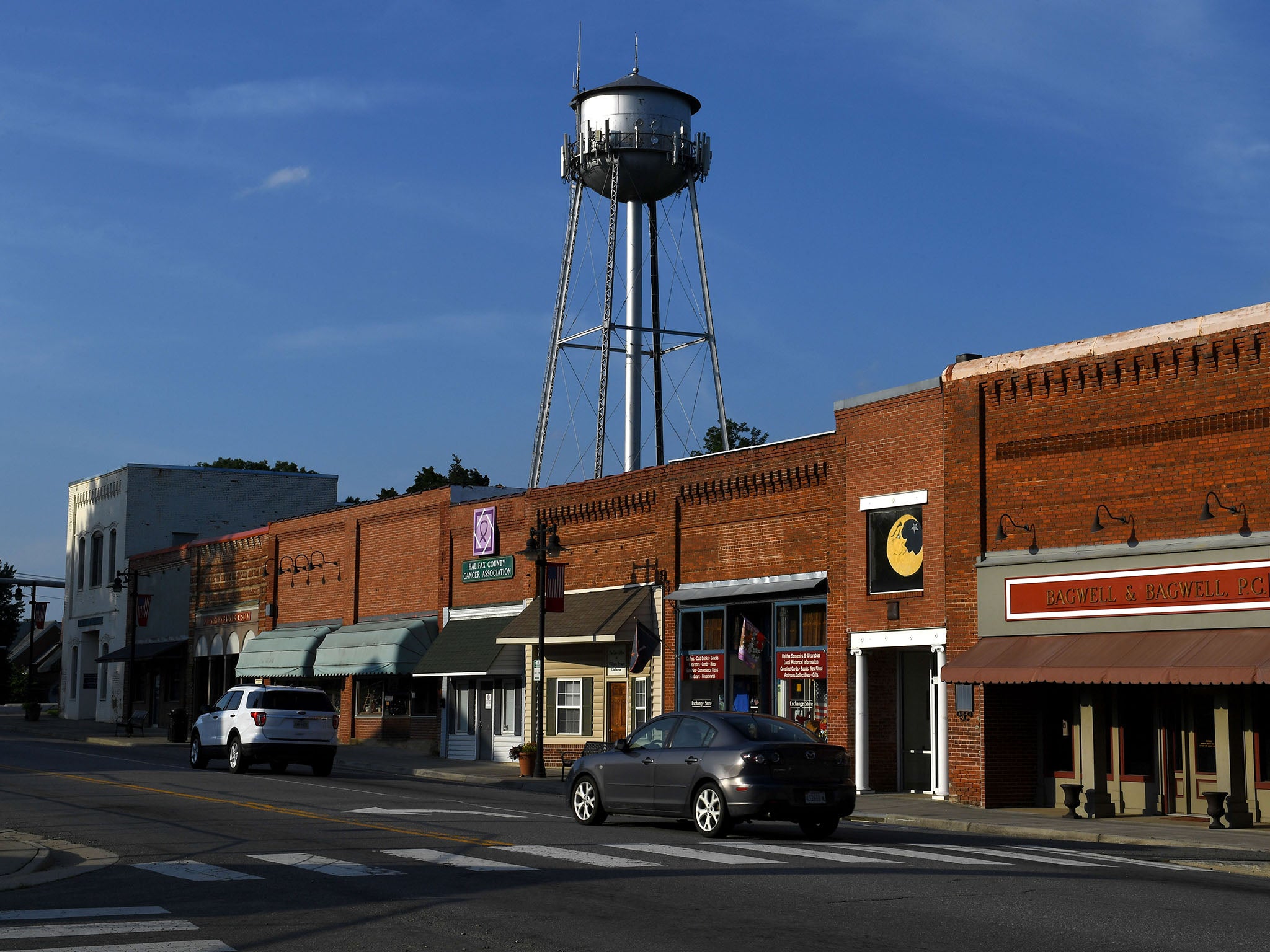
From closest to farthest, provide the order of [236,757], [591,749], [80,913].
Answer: [80,913] < [591,749] < [236,757]

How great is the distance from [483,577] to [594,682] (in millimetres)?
6302

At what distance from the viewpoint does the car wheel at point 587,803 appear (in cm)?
1947

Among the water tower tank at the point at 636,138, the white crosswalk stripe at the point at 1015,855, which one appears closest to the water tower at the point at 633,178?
the water tower tank at the point at 636,138

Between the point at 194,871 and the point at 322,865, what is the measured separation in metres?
1.20

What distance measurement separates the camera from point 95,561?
2803 inches

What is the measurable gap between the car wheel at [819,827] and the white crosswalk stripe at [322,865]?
19.3 ft

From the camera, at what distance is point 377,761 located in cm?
3953

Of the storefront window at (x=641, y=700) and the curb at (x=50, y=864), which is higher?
the storefront window at (x=641, y=700)

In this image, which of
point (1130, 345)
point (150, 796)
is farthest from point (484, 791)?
point (1130, 345)

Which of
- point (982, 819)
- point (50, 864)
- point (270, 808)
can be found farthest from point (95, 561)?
point (50, 864)

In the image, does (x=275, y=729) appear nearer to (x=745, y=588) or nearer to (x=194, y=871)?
(x=745, y=588)

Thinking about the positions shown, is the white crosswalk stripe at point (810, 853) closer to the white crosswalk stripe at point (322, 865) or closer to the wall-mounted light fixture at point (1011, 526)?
the white crosswalk stripe at point (322, 865)

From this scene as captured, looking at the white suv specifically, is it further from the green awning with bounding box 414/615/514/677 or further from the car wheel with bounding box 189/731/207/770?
the green awning with bounding box 414/615/514/677

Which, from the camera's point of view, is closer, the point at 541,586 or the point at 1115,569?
the point at 1115,569
